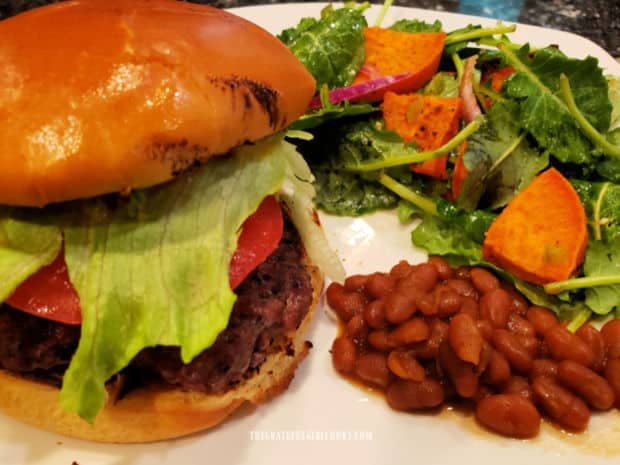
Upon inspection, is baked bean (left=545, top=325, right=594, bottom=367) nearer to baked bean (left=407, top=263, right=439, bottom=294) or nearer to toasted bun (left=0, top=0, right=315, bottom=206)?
baked bean (left=407, top=263, right=439, bottom=294)

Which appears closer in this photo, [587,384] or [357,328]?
[587,384]

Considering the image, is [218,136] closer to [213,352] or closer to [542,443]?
[213,352]

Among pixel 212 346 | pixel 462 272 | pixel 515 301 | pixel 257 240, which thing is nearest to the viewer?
pixel 212 346

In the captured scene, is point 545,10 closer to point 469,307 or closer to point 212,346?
point 469,307

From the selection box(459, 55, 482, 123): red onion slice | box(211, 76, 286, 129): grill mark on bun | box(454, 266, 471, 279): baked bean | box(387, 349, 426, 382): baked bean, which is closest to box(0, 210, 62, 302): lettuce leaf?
box(211, 76, 286, 129): grill mark on bun

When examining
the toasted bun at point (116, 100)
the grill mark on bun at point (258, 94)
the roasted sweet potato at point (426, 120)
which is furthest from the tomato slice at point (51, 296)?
the roasted sweet potato at point (426, 120)

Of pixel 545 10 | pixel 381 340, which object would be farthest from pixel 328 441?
pixel 545 10

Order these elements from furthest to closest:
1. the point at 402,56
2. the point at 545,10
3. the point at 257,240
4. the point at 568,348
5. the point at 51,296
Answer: the point at 545,10, the point at 402,56, the point at 568,348, the point at 257,240, the point at 51,296

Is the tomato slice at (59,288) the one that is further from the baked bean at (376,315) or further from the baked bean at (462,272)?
the baked bean at (462,272)
